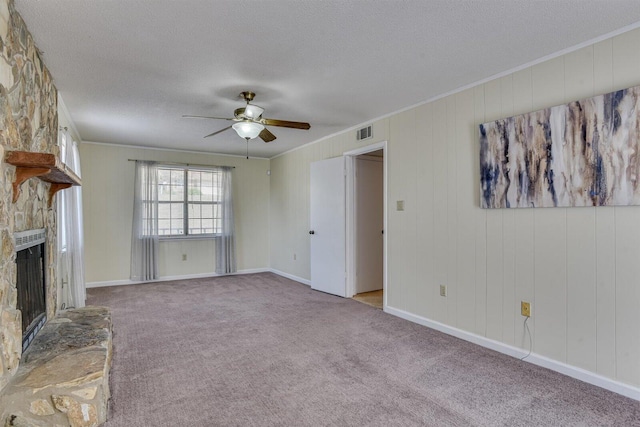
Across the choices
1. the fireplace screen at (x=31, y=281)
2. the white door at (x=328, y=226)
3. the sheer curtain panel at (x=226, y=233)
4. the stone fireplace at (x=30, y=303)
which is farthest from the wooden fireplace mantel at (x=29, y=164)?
the sheer curtain panel at (x=226, y=233)

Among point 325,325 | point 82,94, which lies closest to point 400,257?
point 325,325

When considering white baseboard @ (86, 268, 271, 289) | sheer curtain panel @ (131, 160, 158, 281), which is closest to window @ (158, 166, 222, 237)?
sheer curtain panel @ (131, 160, 158, 281)

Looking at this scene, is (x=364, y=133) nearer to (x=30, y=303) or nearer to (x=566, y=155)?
(x=566, y=155)

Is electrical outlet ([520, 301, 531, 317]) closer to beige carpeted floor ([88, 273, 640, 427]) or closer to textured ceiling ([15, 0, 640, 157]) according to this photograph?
beige carpeted floor ([88, 273, 640, 427])

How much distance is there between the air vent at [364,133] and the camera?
459 cm

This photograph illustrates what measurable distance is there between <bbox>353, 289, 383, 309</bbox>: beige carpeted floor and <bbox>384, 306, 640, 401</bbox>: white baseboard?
855mm

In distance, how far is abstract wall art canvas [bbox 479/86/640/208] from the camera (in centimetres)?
230

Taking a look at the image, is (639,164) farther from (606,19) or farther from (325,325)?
(325,325)

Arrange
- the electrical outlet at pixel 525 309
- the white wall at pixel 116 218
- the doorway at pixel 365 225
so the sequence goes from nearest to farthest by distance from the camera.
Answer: the electrical outlet at pixel 525 309
the doorway at pixel 365 225
the white wall at pixel 116 218

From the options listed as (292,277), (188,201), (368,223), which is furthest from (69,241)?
(368,223)

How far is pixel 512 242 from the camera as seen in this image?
9.78 feet

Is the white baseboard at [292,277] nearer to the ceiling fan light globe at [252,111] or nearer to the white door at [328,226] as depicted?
the white door at [328,226]

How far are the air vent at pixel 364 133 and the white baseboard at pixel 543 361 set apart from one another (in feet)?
7.52

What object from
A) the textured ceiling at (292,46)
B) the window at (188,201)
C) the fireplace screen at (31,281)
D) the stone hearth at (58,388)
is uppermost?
the textured ceiling at (292,46)
